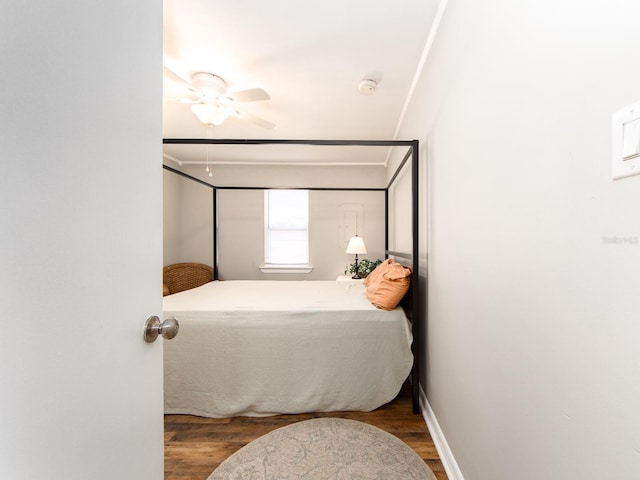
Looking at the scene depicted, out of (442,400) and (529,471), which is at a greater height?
(529,471)

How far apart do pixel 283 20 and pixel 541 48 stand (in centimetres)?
139

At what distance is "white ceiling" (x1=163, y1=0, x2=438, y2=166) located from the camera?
1529 millimetres

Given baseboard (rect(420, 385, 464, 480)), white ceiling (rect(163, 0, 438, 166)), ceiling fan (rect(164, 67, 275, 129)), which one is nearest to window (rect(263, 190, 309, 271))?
white ceiling (rect(163, 0, 438, 166))

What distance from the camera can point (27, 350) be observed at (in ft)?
1.36

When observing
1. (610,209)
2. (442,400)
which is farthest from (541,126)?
(442,400)

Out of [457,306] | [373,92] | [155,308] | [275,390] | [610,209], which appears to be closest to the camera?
[610,209]

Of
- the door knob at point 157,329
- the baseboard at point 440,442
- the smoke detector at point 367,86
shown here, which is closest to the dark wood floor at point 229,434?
the baseboard at point 440,442

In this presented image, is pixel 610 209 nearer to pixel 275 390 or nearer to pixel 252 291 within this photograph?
pixel 275 390

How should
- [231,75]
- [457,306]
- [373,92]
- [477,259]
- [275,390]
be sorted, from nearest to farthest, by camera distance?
[477,259] < [457,306] < [275,390] < [231,75] < [373,92]

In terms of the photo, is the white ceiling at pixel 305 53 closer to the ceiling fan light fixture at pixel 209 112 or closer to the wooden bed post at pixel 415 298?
the ceiling fan light fixture at pixel 209 112

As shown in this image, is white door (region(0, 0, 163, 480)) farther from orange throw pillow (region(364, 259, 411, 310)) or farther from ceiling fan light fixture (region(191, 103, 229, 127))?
ceiling fan light fixture (region(191, 103, 229, 127))

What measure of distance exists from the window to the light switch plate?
3.88 m

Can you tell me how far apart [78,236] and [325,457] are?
1.57m

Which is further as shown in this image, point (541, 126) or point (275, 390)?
point (275, 390)
